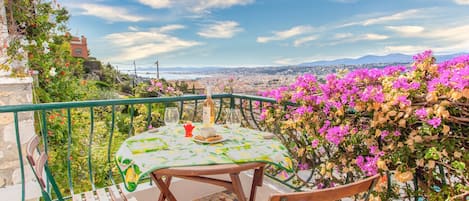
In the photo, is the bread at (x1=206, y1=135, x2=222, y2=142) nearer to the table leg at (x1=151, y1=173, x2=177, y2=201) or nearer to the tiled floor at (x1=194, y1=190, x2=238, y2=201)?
the table leg at (x1=151, y1=173, x2=177, y2=201)

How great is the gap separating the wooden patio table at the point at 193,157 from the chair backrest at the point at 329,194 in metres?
0.43

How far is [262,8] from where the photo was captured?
13.6 ft

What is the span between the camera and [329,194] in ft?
2.55

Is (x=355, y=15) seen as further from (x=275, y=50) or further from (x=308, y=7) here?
Result: (x=275, y=50)

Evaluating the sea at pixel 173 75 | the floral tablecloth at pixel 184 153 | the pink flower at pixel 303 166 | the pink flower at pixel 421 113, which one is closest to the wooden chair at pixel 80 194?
the floral tablecloth at pixel 184 153

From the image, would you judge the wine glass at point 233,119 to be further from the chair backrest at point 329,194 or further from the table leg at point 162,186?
the chair backrest at point 329,194

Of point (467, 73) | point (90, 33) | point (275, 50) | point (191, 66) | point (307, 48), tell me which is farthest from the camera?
point (90, 33)

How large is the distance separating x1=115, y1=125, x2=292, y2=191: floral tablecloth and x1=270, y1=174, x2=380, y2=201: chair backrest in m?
0.43

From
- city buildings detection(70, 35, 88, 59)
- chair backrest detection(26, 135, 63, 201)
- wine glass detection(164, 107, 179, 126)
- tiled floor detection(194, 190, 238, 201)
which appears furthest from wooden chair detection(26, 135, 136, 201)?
city buildings detection(70, 35, 88, 59)

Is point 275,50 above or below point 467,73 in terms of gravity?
above

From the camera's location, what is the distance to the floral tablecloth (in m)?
1.15

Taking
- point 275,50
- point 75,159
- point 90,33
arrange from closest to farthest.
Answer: point 275,50 < point 75,159 < point 90,33

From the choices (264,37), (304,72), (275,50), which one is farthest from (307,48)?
(304,72)

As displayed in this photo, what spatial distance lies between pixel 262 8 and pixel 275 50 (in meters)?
0.86
